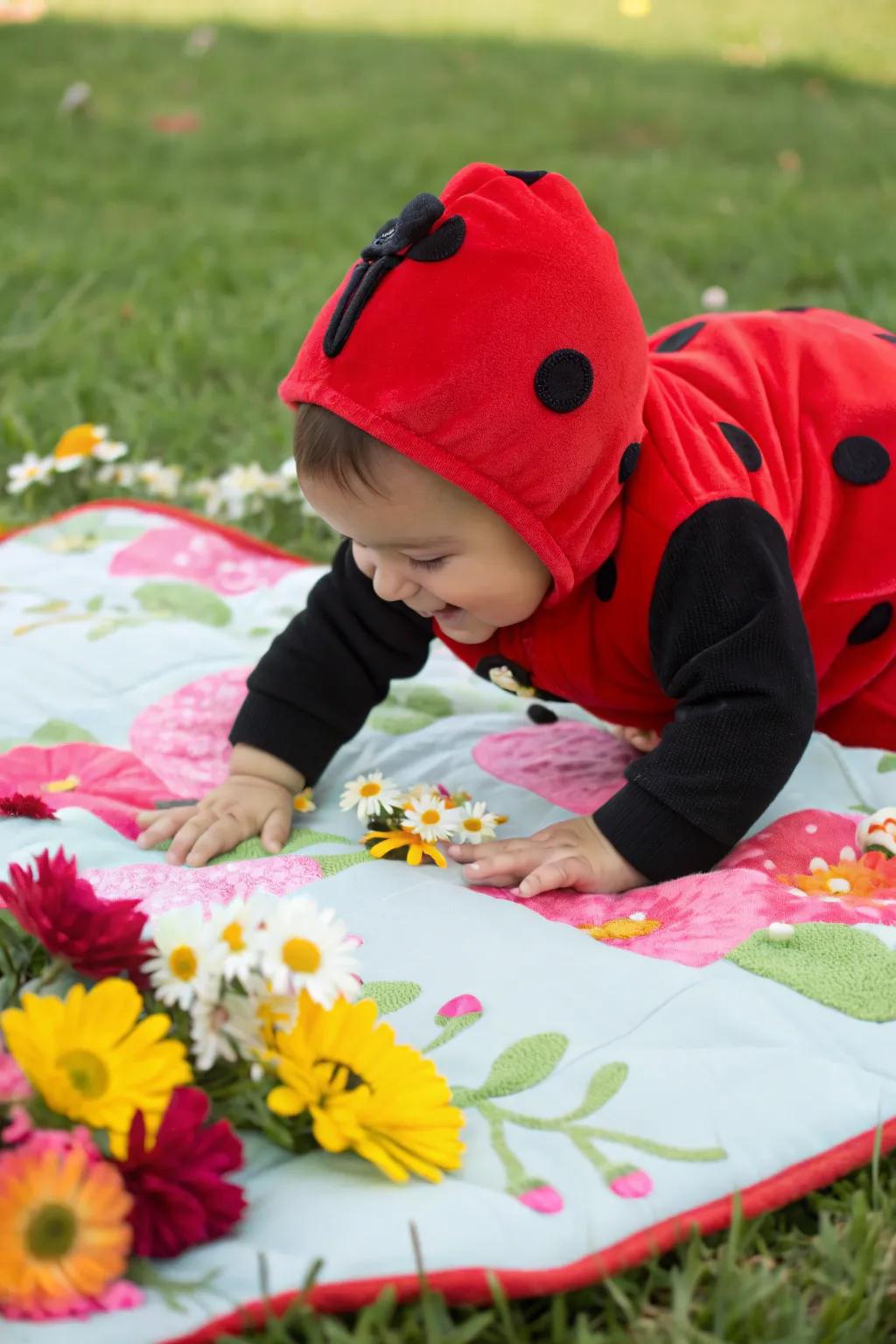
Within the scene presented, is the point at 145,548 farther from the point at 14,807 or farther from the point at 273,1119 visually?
the point at 273,1119

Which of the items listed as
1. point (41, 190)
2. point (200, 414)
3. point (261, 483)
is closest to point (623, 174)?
point (41, 190)

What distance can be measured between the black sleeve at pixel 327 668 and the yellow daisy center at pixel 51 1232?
76cm

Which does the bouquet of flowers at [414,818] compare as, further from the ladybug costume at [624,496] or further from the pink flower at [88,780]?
the pink flower at [88,780]

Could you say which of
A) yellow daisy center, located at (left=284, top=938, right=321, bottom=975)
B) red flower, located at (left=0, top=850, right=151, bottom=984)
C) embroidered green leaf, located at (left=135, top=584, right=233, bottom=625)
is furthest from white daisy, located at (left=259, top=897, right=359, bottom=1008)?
embroidered green leaf, located at (left=135, top=584, right=233, bottom=625)

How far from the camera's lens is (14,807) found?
4.80ft

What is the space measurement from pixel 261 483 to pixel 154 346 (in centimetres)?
77

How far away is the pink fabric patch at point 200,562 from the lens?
7.00ft

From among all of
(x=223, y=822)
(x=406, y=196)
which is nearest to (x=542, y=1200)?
(x=223, y=822)

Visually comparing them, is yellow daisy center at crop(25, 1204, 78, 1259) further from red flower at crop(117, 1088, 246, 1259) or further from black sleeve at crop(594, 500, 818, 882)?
black sleeve at crop(594, 500, 818, 882)

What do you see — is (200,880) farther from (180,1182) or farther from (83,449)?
(83,449)

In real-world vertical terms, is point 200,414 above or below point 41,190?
below

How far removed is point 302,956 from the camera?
3.32 ft

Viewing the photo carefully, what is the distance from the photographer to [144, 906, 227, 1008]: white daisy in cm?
99

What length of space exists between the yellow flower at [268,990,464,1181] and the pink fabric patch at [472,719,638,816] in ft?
2.02
